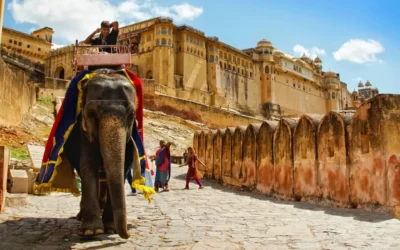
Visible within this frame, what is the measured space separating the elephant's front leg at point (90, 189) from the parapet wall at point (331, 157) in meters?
4.67

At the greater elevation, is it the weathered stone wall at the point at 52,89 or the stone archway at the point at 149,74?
the stone archway at the point at 149,74

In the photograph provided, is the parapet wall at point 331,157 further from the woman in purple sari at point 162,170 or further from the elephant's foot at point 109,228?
the elephant's foot at point 109,228

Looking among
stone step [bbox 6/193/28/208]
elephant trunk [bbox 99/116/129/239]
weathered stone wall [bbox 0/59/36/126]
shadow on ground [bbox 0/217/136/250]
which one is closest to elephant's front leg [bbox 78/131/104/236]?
shadow on ground [bbox 0/217/136/250]

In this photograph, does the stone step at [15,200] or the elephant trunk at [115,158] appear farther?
the stone step at [15,200]

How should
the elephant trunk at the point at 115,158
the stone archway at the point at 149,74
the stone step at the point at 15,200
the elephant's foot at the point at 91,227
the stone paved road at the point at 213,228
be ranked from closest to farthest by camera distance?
the elephant trunk at the point at 115,158, the stone paved road at the point at 213,228, the elephant's foot at the point at 91,227, the stone step at the point at 15,200, the stone archway at the point at 149,74

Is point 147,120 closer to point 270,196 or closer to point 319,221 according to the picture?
point 270,196

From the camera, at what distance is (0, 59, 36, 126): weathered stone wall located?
15.6m

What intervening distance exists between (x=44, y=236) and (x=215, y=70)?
164 ft

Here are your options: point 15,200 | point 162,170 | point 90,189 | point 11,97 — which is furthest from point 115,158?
point 11,97

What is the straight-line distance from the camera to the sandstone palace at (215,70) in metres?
48.5

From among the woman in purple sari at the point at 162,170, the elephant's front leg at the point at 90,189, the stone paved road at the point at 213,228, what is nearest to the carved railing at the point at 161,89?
the woman in purple sari at the point at 162,170

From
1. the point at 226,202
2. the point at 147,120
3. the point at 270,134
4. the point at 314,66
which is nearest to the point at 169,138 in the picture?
the point at 147,120

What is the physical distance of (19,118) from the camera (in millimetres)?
19094

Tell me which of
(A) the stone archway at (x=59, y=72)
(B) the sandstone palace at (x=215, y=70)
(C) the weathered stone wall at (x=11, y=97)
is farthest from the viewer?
(A) the stone archway at (x=59, y=72)
